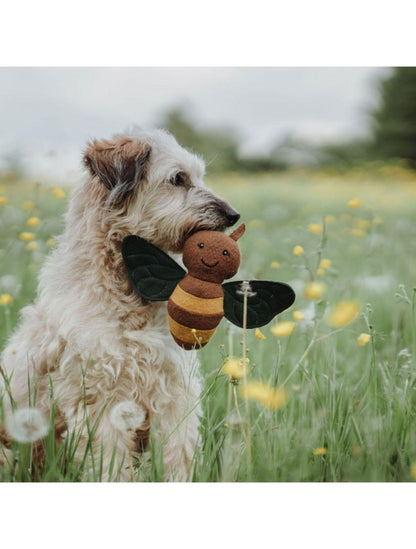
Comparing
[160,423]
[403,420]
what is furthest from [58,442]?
[403,420]

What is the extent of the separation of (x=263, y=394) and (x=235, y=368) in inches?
7.2

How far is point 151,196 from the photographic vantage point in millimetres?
2504

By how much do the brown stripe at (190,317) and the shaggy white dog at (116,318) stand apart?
0.15 metres

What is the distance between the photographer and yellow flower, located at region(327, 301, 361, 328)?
2.82 m

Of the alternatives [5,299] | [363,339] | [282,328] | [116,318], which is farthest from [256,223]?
[5,299]

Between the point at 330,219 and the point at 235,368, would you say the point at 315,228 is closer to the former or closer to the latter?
the point at 330,219

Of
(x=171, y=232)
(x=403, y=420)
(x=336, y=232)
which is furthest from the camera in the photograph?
(x=336, y=232)

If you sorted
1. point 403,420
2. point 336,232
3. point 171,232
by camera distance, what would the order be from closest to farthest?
point 171,232 < point 403,420 < point 336,232

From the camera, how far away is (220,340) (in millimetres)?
2711

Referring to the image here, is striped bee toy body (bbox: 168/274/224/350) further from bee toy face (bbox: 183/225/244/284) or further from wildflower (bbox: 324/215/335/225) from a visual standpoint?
wildflower (bbox: 324/215/335/225)

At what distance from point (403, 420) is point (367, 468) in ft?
0.92

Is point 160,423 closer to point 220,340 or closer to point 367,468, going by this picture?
point 220,340

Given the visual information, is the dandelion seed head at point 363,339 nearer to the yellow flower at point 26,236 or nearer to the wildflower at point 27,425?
the wildflower at point 27,425

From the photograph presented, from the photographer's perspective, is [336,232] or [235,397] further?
[336,232]
